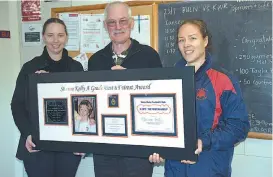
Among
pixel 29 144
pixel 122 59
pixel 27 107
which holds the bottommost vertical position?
pixel 29 144

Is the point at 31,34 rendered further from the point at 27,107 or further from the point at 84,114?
the point at 84,114

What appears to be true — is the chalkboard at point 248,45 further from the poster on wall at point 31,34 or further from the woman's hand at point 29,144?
the poster on wall at point 31,34

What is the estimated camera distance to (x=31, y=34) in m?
3.34

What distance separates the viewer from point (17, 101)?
209 centimetres

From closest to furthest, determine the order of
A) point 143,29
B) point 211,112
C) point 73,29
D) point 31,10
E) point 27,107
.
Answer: point 211,112
point 27,107
point 143,29
point 73,29
point 31,10

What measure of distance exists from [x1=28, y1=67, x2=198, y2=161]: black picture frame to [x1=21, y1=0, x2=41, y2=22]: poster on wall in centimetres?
165

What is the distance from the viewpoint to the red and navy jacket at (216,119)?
1514 mm

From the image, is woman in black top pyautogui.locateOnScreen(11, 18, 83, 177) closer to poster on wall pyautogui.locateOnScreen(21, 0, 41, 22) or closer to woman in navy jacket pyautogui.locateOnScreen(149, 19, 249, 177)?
woman in navy jacket pyautogui.locateOnScreen(149, 19, 249, 177)

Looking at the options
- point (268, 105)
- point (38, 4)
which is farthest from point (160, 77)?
point (38, 4)

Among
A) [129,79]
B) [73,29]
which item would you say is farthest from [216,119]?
[73,29]

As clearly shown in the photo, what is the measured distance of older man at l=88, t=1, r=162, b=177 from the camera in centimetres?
187

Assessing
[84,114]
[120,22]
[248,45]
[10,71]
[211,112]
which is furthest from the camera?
[10,71]

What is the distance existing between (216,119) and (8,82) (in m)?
2.62

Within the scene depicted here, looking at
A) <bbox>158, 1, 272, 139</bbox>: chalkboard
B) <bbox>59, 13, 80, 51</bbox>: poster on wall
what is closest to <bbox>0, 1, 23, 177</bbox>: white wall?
<bbox>59, 13, 80, 51</bbox>: poster on wall
